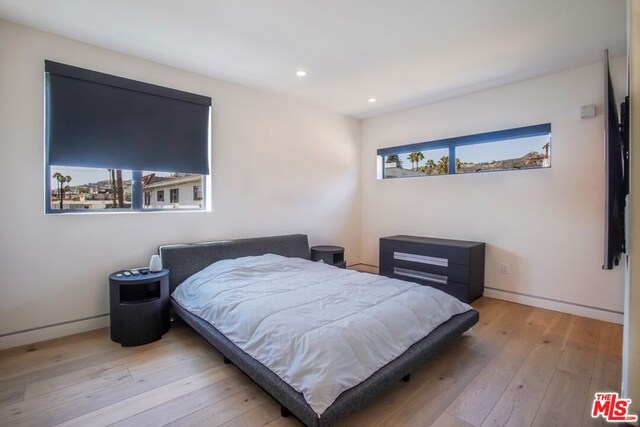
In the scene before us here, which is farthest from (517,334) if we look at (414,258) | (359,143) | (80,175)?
(80,175)

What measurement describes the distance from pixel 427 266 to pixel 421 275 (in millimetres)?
155

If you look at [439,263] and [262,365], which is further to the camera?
[439,263]

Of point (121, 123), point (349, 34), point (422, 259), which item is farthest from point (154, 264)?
point (422, 259)

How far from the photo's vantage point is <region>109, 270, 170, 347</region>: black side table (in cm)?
248

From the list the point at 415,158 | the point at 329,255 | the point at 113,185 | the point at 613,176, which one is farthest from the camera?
the point at 415,158

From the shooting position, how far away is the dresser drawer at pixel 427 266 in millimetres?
3484

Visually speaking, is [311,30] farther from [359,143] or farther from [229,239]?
[359,143]

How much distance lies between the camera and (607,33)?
8.18 feet

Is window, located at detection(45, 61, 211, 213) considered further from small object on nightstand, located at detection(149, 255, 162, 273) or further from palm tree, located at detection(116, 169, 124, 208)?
small object on nightstand, located at detection(149, 255, 162, 273)

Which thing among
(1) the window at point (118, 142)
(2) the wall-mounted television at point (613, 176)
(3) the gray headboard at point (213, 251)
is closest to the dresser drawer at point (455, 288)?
(3) the gray headboard at point (213, 251)

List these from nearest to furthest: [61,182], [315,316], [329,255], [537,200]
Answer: [315,316]
[61,182]
[537,200]
[329,255]

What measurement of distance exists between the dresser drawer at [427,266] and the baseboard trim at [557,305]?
0.61 m

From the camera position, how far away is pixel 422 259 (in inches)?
151

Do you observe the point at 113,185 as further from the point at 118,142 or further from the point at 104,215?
the point at 118,142
